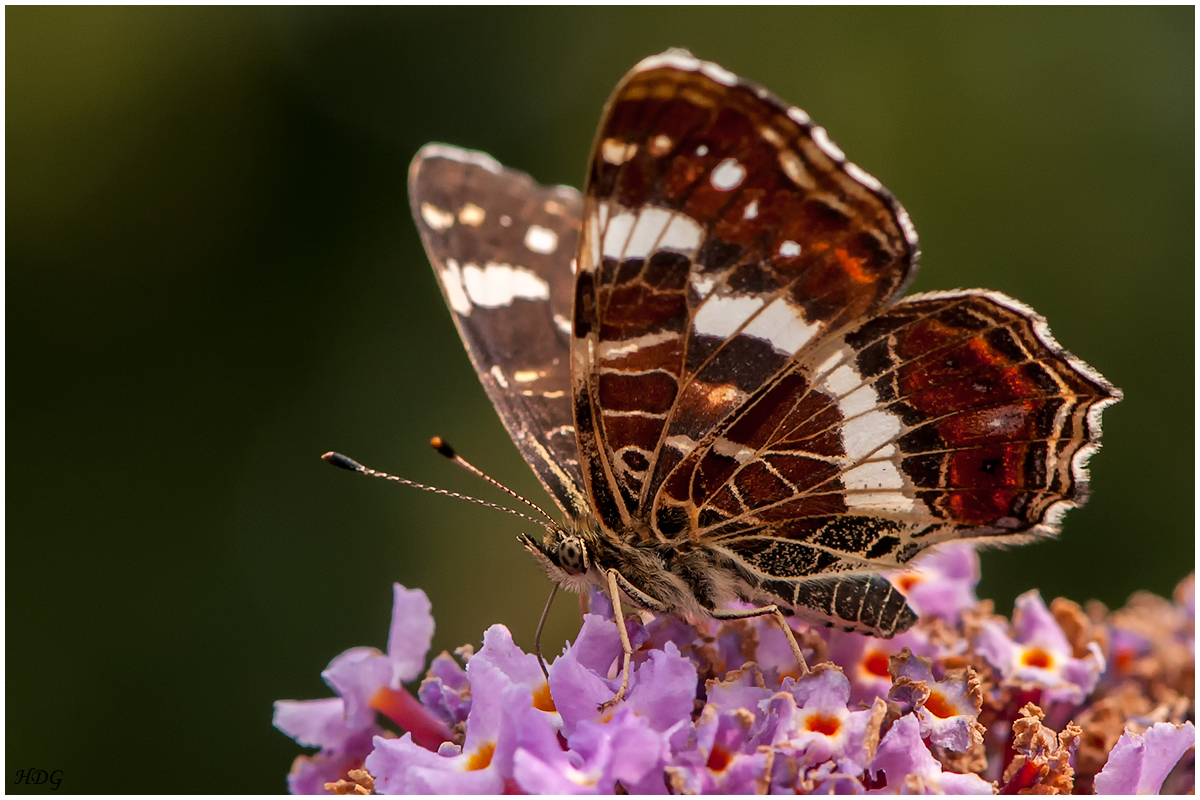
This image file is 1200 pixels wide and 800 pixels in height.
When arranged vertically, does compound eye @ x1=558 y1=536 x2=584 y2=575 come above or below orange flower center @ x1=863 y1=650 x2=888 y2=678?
above

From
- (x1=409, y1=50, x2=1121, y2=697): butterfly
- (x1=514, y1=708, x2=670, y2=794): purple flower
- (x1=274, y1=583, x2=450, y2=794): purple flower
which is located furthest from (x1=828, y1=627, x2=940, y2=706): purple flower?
(x1=274, y1=583, x2=450, y2=794): purple flower

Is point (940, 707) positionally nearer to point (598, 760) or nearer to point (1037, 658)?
point (1037, 658)

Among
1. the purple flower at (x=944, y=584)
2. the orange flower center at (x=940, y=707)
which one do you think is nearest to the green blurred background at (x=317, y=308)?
the purple flower at (x=944, y=584)

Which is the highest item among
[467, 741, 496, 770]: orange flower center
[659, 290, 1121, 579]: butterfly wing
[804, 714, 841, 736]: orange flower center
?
[659, 290, 1121, 579]: butterfly wing

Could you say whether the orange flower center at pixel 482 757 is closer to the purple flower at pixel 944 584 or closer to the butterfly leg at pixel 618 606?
the butterfly leg at pixel 618 606

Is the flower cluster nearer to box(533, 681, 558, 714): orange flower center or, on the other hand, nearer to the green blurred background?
box(533, 681, 558, 714): orange flower center

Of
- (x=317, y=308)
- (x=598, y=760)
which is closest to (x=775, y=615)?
(x=598, y=760)
